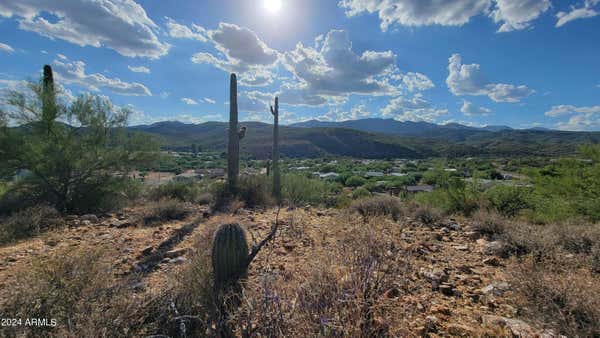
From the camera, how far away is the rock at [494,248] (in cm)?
358

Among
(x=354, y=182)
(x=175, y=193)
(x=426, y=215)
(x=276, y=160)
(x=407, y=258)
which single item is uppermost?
(x=276, y=160)

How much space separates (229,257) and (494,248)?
12.3 ft

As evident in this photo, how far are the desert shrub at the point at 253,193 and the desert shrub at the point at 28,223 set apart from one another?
4275 millimetres

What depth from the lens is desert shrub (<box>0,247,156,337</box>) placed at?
5.85 feet

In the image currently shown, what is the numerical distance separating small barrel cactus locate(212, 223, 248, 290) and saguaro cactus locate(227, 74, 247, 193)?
5.64 meters

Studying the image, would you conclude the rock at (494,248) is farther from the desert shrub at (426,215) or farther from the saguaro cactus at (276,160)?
the saguaro cactus at (276,160)

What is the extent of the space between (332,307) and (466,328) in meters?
1.15

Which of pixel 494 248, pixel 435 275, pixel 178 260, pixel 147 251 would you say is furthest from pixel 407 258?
pixel 147 251

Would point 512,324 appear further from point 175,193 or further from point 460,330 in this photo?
point 175,193

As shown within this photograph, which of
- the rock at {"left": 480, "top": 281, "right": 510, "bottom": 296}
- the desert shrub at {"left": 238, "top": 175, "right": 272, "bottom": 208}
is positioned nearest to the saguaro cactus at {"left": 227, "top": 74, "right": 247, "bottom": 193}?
the desert shrub at {"left": 238, "top": 175, "right": 272, "bottom": 208}

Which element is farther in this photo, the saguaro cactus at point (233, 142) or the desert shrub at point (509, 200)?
the saguaro cactus at point (233, 142)

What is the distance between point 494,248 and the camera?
365 cm

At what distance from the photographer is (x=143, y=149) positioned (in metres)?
7.49

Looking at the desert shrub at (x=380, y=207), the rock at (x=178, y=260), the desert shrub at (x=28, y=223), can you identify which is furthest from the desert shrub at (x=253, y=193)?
the desert shrub at (x=28, y=223)
